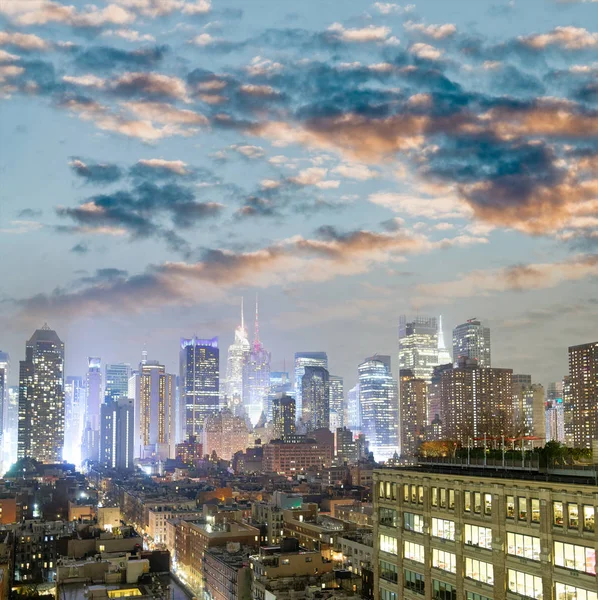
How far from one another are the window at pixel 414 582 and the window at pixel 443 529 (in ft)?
12.6

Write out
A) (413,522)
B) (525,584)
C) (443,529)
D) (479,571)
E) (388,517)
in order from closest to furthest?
(525,584)
(479,571)
(443,529)
(413,522)
(388,517)

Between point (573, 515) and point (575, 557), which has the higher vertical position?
point (573, 515)

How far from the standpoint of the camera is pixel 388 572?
199 ft

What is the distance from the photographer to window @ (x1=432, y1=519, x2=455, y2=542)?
53156 millimetres

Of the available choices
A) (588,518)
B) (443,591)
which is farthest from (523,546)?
(443,591)

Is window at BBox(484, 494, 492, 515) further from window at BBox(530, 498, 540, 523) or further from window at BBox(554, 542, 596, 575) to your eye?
window at BBox(554, 542, 596, 575)

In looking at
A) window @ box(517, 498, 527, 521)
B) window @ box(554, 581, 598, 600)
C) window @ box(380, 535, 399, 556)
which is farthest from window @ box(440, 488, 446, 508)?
window @ box(554, 581, 598, 600)

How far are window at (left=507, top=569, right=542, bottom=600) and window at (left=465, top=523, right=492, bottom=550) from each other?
236 centimetres

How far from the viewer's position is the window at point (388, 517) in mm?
60188

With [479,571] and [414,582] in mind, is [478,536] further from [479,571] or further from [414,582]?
[414,582]

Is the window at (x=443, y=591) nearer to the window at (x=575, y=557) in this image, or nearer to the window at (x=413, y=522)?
the window at (x=413, y=522)

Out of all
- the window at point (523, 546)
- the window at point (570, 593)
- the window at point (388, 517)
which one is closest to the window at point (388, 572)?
the window at point (388, 517)

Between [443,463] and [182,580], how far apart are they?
385ft

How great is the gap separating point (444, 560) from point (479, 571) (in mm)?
3912
